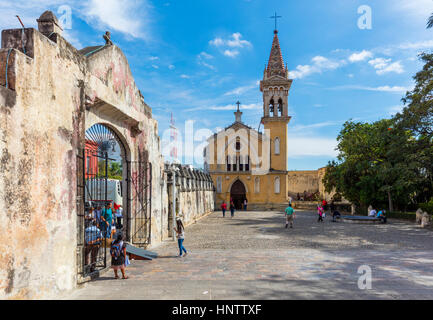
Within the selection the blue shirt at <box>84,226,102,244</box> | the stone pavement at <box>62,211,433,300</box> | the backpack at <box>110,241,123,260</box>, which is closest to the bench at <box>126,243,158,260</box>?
the stone pavement at <box>62,211,433,300</box>

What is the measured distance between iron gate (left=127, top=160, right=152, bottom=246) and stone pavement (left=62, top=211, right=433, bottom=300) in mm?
804

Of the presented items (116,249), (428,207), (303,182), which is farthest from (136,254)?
(303,182)

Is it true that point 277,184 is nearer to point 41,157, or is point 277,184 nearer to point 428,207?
point 428,207

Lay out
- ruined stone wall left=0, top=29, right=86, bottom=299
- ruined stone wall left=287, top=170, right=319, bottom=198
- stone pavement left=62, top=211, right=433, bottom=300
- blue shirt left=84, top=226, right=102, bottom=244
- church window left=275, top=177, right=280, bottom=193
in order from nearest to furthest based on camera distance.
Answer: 1. ruined stone wall left=0, top=29, right=86, bottom=299
2. stone pavement left=62, top=211, right=433, bottom=300
3. blue shirt left=84, top=226, right=102, bottom=244
4. church window left=275, top=177, right=280, bottom=193
5. ruined stone wall left=287, top=170, right=319, bottom=198

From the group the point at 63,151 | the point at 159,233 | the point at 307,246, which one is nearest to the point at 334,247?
the point at 307,246

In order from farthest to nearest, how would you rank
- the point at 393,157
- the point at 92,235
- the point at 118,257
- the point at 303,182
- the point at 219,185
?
the point at 303,182 < the point at 219,185 < the point at 393,157 < the point at 92,235 < the point at 118,257

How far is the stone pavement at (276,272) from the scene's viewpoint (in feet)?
20.3

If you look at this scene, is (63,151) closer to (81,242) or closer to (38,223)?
(38,223)

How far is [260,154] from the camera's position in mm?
39438

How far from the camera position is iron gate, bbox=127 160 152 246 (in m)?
10.9

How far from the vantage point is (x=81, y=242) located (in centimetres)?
685

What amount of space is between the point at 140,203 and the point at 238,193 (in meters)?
28.1

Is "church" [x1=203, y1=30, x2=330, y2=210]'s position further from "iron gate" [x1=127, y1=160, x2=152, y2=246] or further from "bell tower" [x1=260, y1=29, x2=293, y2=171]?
"iron gate" [x1=127, y1=160, x2=152, y2=246]
